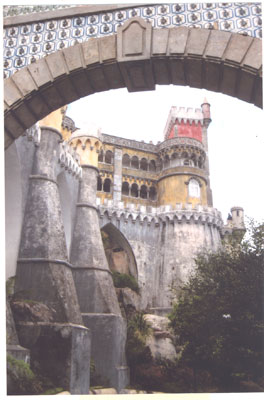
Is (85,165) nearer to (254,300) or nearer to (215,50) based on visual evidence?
(254,300)

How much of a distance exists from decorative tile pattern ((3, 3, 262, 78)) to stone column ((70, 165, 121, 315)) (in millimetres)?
13674

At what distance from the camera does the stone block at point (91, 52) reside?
641cm

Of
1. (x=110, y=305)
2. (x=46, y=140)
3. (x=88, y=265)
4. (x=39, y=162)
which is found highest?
(x=46, y=140)

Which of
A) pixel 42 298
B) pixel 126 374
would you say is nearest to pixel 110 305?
pixel 126 374

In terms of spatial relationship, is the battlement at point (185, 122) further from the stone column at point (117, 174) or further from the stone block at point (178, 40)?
the stone block at point (178, 40)

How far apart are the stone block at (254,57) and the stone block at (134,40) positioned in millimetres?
1582

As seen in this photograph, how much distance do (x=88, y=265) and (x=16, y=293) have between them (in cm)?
569

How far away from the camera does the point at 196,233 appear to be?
28.6 metres

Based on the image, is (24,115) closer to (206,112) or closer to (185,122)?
(185,122)

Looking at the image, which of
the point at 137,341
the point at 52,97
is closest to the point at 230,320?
the point at 137,341

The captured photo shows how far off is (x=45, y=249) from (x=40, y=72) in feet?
32.5

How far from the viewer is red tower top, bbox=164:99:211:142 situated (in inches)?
1559

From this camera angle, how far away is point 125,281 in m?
26.1

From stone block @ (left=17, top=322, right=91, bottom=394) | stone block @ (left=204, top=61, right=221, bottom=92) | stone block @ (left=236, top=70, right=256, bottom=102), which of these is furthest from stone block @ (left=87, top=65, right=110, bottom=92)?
stone block @ (left=17, top=322, right=91, bottom=394)
